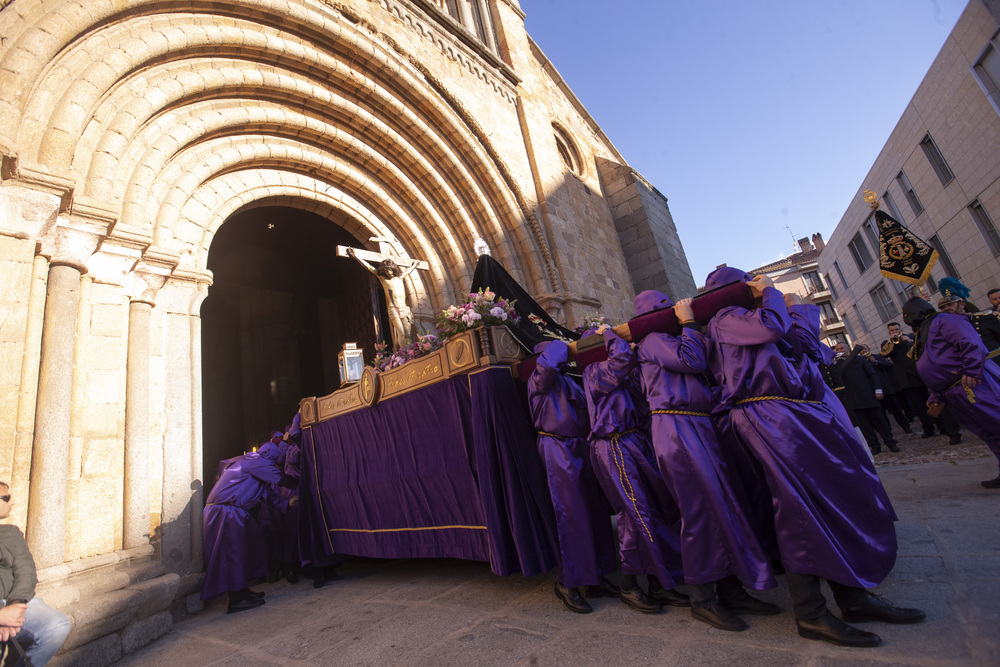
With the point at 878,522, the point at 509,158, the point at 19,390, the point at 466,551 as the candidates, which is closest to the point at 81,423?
the point at 19,390

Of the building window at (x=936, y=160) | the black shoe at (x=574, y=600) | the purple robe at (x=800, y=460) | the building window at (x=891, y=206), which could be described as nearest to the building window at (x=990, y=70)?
the building window at (x=936, y=160)

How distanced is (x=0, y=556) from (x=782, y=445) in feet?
13.7

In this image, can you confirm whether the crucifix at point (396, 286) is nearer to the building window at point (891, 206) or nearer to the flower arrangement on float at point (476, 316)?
the flower arrangement on float at point (476, 316)

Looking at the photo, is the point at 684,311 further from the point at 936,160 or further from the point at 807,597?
the point at 936,160

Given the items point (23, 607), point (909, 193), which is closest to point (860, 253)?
point (909, 193)

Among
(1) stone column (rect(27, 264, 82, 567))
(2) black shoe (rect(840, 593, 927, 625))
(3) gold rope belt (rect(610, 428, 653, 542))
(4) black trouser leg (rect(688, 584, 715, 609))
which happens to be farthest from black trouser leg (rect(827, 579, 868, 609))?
(1) stone column (rect(27, 264, 82, 567))

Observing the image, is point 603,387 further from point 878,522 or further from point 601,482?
point 878,522

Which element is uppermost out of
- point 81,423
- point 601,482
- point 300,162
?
point 300,162

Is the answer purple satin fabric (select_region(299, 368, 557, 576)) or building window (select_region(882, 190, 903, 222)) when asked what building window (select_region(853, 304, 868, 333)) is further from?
purple satin fabric (select_region(299, 368, 557, 576))

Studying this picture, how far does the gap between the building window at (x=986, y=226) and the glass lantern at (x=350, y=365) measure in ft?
61.1

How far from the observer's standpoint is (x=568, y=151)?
452 inches

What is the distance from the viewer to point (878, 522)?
2.14 m

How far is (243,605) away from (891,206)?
81.9 feet

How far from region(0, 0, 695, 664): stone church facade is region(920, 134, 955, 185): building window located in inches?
547
